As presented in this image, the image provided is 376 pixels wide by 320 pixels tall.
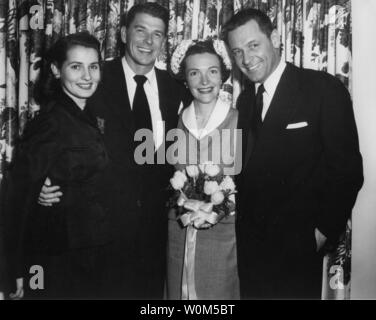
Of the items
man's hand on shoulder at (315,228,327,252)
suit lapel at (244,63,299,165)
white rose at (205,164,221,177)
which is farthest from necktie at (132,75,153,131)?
man's hand on shoulder at (315,228,327,252)

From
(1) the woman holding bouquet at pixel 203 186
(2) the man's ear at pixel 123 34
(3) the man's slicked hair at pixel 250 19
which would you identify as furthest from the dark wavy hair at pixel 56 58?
(3) the man's slicked hair at pixel 250 19

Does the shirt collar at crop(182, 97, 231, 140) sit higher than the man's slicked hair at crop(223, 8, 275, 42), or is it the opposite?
the man's slicked hair at crop(223, 8, 275, 42)

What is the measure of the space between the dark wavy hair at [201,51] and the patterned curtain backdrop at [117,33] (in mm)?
57

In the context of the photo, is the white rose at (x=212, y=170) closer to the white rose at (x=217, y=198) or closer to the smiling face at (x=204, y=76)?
the white rose at (x=217, y=198)

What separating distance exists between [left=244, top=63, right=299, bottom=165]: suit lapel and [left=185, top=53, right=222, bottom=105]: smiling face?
258 millimetres

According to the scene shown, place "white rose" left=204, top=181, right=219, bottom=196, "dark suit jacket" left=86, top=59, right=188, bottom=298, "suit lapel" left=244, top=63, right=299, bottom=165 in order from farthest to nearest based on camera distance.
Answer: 1. "dark suit jacket" left=86, top=59, right=188, bottom=298
2. "suit lapel" left=244, top=63, right=299, bottom=165
3. "white rose" left=204, top=181, right=219, bottom=196

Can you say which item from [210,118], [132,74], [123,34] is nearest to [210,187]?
[210,118]

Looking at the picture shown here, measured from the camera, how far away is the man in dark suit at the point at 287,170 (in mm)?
1645

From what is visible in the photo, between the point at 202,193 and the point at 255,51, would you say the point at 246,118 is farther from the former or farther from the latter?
the point at 202,193

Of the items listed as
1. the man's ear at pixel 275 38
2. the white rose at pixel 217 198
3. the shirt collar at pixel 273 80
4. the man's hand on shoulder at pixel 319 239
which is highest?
the man's ear at pixel 275 38

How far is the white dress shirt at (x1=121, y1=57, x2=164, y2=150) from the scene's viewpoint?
181 cm

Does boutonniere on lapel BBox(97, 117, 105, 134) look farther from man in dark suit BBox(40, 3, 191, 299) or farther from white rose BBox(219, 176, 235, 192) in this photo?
white rose BBox(219, 176, 235, 192)

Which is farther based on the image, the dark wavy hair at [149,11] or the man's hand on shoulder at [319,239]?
the dark wavy hair at [149,11]

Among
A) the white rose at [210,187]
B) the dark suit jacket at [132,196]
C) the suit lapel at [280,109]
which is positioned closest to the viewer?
the white rose at [210,187]
